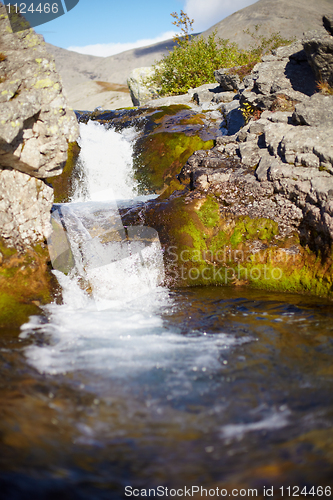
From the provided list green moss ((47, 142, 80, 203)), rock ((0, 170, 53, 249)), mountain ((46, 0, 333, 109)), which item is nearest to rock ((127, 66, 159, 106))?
green moss ((47, 142, 80, 203))

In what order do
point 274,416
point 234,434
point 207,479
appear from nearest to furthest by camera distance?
1. point 207,479
2. point 234,434
3. point 274,416

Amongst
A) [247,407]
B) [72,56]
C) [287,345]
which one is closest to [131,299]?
[287,345]

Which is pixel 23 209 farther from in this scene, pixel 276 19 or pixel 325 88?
pixel 276 19

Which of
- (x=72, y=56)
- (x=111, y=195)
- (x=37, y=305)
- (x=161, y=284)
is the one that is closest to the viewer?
(x=37, y=305)

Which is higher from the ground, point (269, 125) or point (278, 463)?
point (269, 125)

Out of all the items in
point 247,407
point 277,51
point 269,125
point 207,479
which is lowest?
point 247,407

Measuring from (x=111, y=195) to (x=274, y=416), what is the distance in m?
10.5

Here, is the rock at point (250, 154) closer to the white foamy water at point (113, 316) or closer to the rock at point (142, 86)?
the white foamy water at point (113, 316)

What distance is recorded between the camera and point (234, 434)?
3258 millimetres

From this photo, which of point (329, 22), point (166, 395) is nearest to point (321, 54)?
point (329, 22)

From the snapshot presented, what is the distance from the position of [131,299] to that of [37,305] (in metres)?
2.04

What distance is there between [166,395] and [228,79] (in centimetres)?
1806

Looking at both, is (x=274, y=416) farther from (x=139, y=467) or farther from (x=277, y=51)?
(x=277, y=51)

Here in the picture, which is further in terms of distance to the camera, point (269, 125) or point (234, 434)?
point (269, 125)
